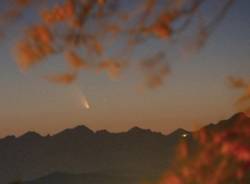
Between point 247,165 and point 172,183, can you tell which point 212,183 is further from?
point 172,183

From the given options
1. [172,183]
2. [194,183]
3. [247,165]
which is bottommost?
[247,165]

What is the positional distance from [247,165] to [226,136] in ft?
6.16

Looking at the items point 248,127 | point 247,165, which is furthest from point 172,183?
point 247,165

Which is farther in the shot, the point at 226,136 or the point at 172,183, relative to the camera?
the point at 172,183

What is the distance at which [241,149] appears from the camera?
62.2ft

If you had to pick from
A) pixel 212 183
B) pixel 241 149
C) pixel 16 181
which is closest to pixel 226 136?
pixel 241 149

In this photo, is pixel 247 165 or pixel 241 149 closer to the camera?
pixel 247 165

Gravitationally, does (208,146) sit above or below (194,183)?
below

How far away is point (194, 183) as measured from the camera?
5288cm

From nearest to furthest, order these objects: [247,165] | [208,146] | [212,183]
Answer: [247,165], [212,183], [208,146]

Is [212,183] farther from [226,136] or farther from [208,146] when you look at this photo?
[226,136]

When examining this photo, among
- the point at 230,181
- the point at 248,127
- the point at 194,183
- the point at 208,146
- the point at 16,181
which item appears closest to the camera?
the point at 248,127

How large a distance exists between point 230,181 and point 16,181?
55.4 feet

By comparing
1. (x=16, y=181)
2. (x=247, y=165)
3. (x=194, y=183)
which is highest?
(x=194, y=183)
